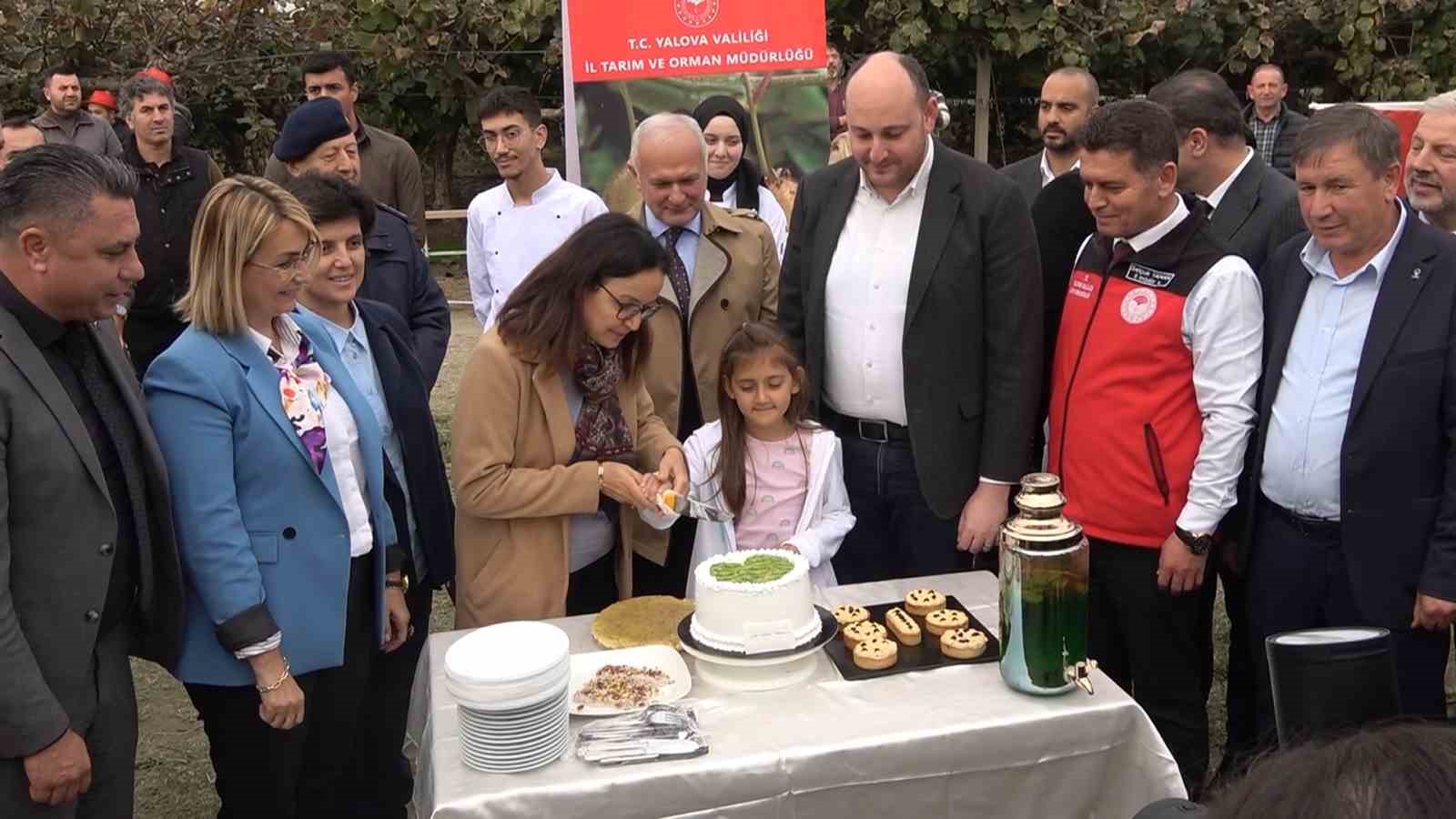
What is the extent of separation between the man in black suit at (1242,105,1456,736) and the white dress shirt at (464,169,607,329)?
2.57m

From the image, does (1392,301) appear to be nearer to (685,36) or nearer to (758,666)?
(758,666)

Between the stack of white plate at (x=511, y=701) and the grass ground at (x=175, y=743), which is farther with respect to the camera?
the grass ground at (x=175, y=743)

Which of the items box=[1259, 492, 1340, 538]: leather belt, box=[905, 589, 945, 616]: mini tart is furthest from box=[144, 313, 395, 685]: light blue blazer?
box=[1259, 492, 1340, 538]: leather belt

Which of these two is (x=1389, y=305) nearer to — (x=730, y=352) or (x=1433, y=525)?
(x=1433, y=525)

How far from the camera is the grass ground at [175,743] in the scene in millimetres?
3322

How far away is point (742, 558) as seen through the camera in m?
2.23

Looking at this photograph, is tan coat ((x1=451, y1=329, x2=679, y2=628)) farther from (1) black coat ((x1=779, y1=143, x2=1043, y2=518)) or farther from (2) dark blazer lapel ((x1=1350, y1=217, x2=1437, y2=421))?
(2) dark blazer lapel ((x1=1350, y1=217, x2=1437, y2=421))

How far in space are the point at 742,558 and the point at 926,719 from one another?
495 mm

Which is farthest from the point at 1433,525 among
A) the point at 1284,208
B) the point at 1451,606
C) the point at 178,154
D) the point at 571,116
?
the point at 178,154

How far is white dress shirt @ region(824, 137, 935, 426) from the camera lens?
9.63 feet

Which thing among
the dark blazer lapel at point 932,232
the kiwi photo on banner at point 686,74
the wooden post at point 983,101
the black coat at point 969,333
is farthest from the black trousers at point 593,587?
the wooden post at point 983,101

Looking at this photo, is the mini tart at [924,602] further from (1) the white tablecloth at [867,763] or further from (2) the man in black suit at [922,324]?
(2) the man in black suit at [922,324]

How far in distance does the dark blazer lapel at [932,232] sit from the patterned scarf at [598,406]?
759 mm

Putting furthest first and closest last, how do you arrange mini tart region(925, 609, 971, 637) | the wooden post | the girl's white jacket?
the wooden post, the girl's white jacket, mini tart region(925, 609, 971, 637)
